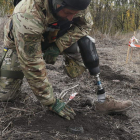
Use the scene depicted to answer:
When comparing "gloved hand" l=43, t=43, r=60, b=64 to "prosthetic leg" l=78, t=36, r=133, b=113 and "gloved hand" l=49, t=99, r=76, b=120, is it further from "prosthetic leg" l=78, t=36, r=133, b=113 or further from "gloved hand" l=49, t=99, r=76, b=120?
"gloved hand" l=49, t=99, r=76, b=120

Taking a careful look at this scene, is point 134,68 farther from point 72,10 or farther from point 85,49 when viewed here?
point 72,10

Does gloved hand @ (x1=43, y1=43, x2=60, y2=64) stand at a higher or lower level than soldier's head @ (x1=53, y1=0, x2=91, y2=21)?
lower

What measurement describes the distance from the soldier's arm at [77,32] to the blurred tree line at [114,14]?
33.3 ft

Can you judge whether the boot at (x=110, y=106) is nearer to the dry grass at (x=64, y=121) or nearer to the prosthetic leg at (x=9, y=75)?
the dry grass at (x=64, y=121)

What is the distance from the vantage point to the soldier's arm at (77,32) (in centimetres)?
274

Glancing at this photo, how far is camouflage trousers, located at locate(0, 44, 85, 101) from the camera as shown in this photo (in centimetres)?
290

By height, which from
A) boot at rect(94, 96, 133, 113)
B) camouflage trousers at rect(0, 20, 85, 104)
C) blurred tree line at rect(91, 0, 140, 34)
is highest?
camouflage trousers at rect(0, 20, 85, 104)

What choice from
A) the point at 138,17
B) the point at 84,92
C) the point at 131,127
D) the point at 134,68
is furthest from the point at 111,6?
the point at 131,127

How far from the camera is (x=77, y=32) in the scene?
2768mm

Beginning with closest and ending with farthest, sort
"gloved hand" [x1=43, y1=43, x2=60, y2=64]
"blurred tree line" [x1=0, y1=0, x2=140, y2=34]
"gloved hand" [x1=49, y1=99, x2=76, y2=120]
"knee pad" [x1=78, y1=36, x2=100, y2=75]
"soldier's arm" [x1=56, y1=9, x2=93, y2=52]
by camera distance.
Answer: "gloved hand" [x1=49, y1=99, x2=76, y2=120] < "knee pad" [x1=78, y1=36, x2=100, y2=75] < "soldier's arm" [x1=56, y1=9, x2=93, y2=52] < "gloved hand" [x1=43, y1=43, x2=60, y2=64] < "blurred tree line" [x1=0, y1=0, x2=140, y2=34]

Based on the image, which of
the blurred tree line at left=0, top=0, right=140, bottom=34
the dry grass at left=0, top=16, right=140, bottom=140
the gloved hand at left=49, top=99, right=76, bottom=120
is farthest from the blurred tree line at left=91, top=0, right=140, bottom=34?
the gloved hand at left=49, top=99, right=76, bottom=120

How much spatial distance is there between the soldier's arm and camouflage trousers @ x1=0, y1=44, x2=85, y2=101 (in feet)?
0.47

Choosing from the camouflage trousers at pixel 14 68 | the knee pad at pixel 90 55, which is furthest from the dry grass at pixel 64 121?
the knee pad at pixel 90 55

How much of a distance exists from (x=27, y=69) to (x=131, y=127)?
130 cm
